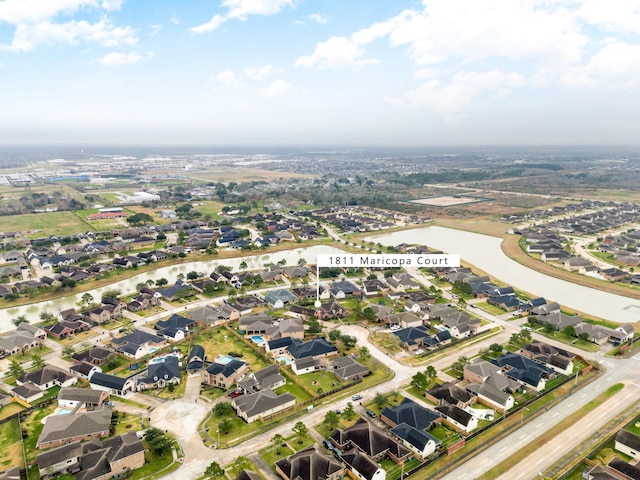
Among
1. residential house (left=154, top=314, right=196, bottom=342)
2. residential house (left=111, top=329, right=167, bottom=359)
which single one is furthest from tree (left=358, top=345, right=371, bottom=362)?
residential house (left=111, top=329, right=167, bottom=359)

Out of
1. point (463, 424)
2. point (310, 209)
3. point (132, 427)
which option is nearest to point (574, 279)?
point (463, 424)

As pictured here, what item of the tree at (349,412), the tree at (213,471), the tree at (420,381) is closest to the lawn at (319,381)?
the tree at (349,412)

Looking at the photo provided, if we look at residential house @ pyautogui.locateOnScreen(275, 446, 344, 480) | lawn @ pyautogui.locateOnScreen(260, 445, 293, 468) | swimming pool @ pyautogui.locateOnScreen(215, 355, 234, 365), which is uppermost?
residential house @ pyautogui.locateOnScreen(275, 446, 344, 480)

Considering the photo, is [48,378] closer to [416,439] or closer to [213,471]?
[213,471]

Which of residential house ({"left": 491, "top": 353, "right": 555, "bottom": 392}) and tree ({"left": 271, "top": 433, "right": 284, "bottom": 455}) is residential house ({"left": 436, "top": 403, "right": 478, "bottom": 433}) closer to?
residential house ({"left": 491, "top": 353, "right": 555, "bottom": 392})

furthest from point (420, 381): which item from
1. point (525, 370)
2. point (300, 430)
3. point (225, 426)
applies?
point (225, 426)

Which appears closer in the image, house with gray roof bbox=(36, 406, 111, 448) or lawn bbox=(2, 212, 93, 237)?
house with gray roof bbox=(36, 406, 111, 448)
